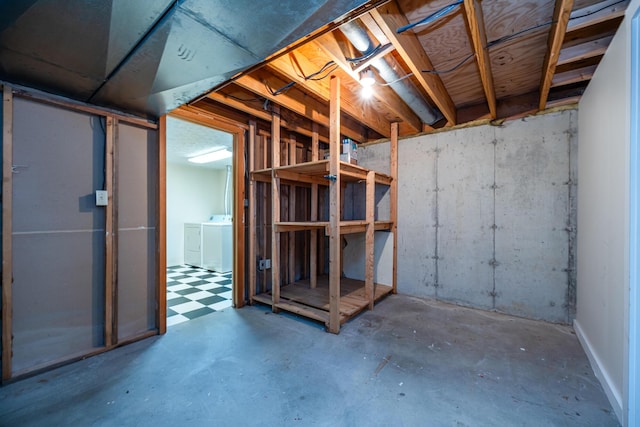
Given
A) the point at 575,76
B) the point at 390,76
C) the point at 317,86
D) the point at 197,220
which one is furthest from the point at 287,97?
the point at 197,220

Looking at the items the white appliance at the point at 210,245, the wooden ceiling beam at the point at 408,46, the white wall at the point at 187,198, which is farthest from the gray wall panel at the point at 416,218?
the white wall at the point at 187,198

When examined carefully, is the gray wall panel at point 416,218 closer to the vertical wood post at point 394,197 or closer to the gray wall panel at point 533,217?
the vertical wood post at point 394,197

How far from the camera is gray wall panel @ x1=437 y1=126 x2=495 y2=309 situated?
2.89m

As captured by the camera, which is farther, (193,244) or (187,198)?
(187,198)

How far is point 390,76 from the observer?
87.4 inches

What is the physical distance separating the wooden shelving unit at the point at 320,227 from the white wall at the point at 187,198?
10.4ft

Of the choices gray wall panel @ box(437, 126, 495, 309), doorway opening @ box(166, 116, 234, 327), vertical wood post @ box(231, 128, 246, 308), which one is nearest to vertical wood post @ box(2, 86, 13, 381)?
doorway opening @ box(166, 116, 234, 327)

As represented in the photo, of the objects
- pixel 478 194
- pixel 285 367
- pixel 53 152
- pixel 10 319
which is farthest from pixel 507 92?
pixel 10 319

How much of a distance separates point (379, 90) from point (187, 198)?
4.81 m

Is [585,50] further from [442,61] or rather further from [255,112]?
[255,112]

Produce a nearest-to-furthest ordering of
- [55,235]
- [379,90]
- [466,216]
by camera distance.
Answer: [55,235]
[379,90]
[466,216]

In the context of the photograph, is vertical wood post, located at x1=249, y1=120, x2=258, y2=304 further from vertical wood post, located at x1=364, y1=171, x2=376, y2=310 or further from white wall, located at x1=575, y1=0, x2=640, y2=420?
white wall, located at x1=575, y1=0, x2=640, y2=420

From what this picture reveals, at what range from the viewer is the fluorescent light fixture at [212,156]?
15.0 ft

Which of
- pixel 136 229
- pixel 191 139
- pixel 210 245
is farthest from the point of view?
pixel 210 245
